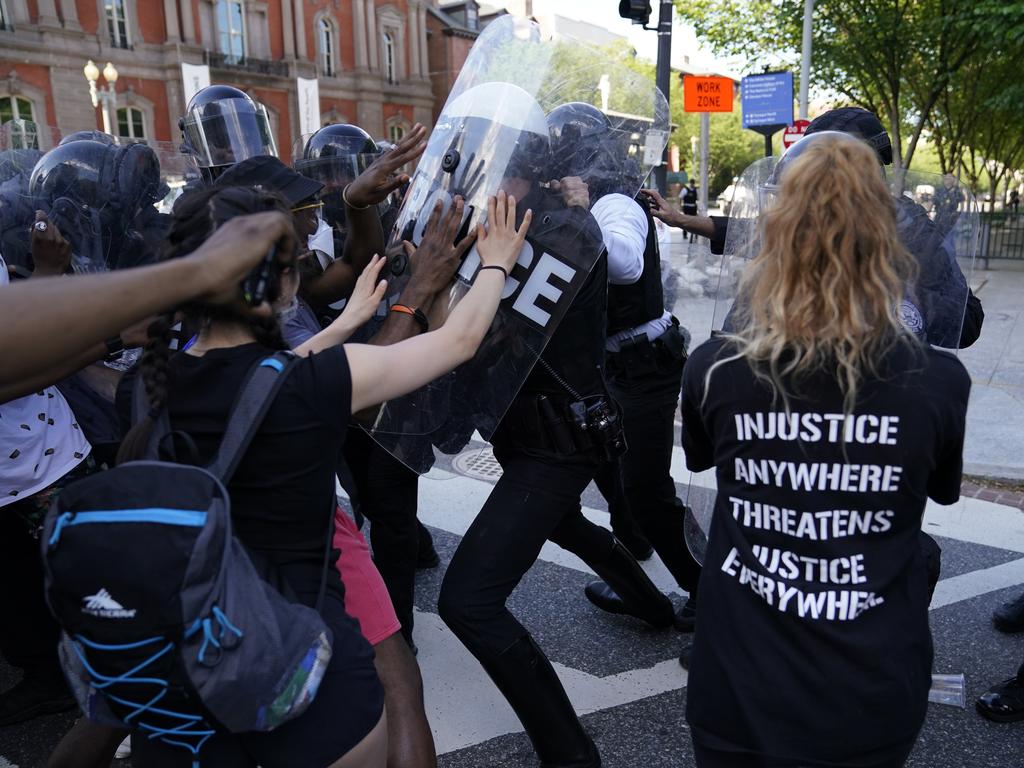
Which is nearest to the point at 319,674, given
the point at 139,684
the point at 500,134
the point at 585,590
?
the point at 139,684

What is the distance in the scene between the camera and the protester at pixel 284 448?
1.60m

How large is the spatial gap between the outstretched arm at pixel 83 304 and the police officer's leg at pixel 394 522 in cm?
196

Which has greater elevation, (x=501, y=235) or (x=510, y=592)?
(x=501, y=235)

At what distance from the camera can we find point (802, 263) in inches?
63.4

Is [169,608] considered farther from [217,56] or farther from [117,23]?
[217,56]

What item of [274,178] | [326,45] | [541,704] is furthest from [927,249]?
[326,45]

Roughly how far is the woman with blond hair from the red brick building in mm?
32746

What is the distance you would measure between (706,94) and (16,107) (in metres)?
27.6

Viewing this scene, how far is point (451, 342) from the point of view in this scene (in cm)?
197

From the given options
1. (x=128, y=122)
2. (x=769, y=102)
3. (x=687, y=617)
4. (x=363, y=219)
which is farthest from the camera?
(x=128, y=122)

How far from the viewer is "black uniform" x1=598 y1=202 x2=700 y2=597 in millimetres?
3393

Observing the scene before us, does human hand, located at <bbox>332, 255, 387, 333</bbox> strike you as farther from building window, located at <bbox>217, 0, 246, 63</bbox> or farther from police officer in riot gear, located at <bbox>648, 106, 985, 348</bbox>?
building window, located at <bbox>217, 0, 246, 63</bbox>

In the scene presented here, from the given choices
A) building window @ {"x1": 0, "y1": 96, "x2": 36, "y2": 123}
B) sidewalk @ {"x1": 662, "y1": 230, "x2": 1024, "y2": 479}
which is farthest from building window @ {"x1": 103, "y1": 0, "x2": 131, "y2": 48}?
sidewalk @ {"x1": 662, "y1": 230, "x2": 1024, "y2": 479}

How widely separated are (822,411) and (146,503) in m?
1.20
